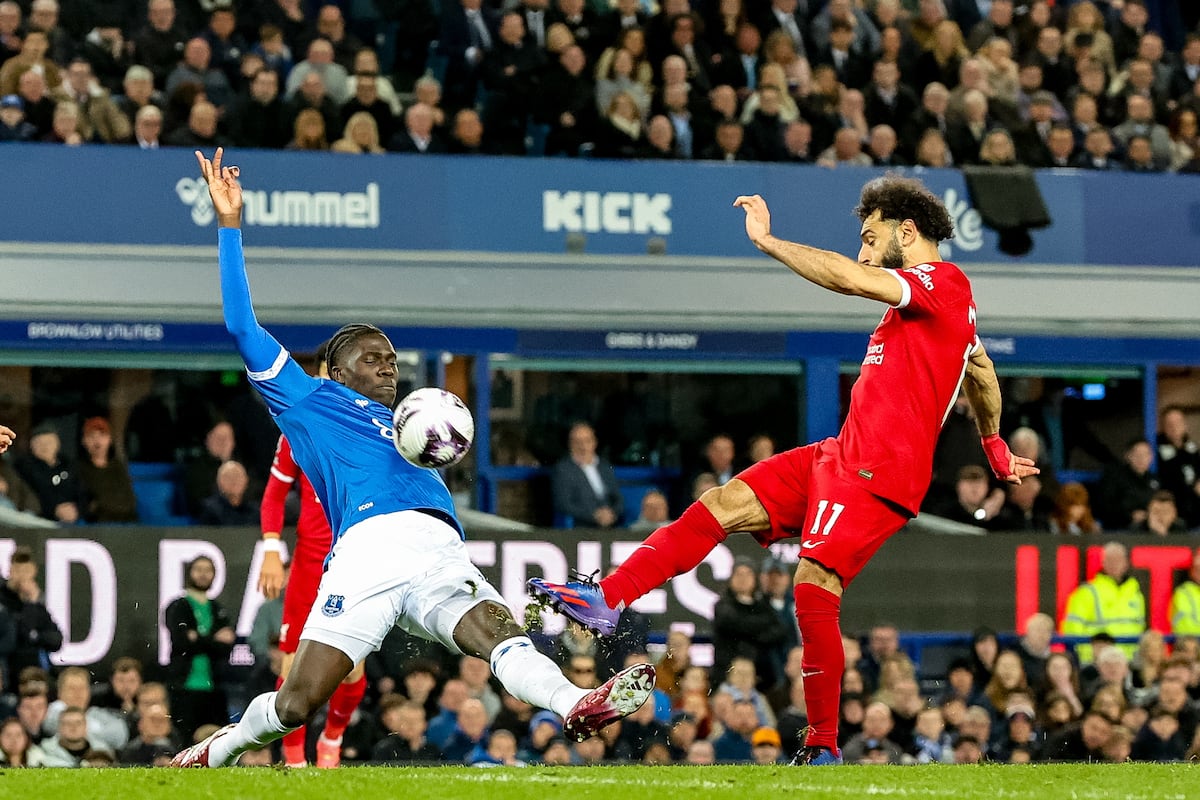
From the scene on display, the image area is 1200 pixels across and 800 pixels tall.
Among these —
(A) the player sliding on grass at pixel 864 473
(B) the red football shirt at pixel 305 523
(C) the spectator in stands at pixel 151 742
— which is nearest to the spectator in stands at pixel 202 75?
(C) the spectator in stands at pixel 151 742

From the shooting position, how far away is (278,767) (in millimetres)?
8078

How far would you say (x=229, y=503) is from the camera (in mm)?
13977

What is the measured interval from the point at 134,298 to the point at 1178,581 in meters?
8.16

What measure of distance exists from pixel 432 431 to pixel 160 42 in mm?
8950

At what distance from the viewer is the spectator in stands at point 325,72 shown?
50.9 feet

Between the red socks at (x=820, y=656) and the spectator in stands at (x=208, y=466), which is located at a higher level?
the spectator in stands at (x=208, y=466)

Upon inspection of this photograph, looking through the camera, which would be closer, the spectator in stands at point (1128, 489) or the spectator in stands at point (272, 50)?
the spectator in stands at point (272, 50)

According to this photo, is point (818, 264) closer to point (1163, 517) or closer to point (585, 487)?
point (585, 487)

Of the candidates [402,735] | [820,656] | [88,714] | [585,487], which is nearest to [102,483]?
[88,714]

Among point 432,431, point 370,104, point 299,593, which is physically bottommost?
point 299,593

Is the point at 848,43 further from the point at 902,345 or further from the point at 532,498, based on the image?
the point at 902,345

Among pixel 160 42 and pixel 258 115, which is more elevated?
pixel 160 42

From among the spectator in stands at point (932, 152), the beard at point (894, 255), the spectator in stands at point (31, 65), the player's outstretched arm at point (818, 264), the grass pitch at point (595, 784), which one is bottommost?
the grass pitch at point (595, 784)

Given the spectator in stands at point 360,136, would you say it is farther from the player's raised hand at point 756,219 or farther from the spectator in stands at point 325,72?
the player's raised hand at point 756,219
